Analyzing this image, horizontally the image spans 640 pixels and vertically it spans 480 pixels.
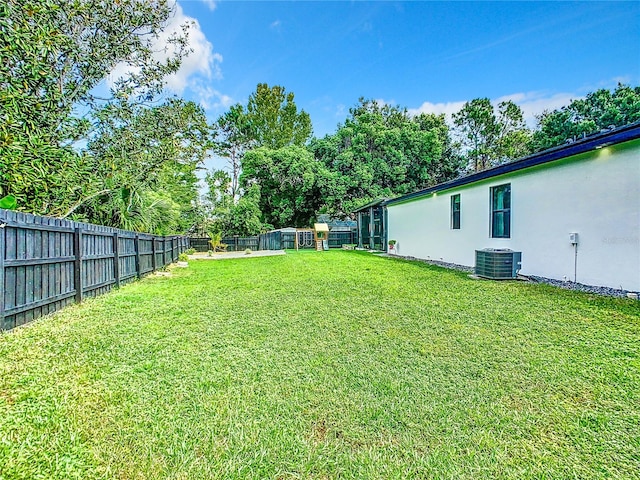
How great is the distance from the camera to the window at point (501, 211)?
789 cm

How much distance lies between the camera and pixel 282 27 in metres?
14.6

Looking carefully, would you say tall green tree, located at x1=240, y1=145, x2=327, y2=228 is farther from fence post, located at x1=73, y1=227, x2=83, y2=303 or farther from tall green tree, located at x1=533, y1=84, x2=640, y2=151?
fence post, located at x1=73, y1=227, x2=83, y2=303

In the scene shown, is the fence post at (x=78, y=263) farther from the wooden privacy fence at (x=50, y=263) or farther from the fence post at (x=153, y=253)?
the fence post at (x=153, y=253)

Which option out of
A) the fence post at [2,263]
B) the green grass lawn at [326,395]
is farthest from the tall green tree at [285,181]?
the fence post at [2,263]

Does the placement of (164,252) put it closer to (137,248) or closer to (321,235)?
(137,248)

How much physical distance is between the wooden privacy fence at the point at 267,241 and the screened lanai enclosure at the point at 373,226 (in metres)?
1.36

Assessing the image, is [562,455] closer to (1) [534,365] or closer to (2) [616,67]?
(1) [534,365]

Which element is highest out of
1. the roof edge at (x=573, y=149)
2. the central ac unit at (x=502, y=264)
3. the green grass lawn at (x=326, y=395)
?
the roof edge at (x=573, y=149)

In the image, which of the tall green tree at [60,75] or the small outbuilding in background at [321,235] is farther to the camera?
the small outbuilding in background at [321,235]

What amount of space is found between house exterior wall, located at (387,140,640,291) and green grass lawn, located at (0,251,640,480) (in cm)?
128

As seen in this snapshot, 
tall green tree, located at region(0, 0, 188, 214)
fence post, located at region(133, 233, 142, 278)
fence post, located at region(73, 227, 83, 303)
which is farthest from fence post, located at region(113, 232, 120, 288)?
fence post, located at region(73, 227, 83, 303)

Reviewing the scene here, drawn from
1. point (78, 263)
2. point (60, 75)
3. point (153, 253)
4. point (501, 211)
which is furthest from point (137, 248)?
point (501, 211)

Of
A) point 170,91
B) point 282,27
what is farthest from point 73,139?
point 282,27

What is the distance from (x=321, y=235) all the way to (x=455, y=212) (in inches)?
430
